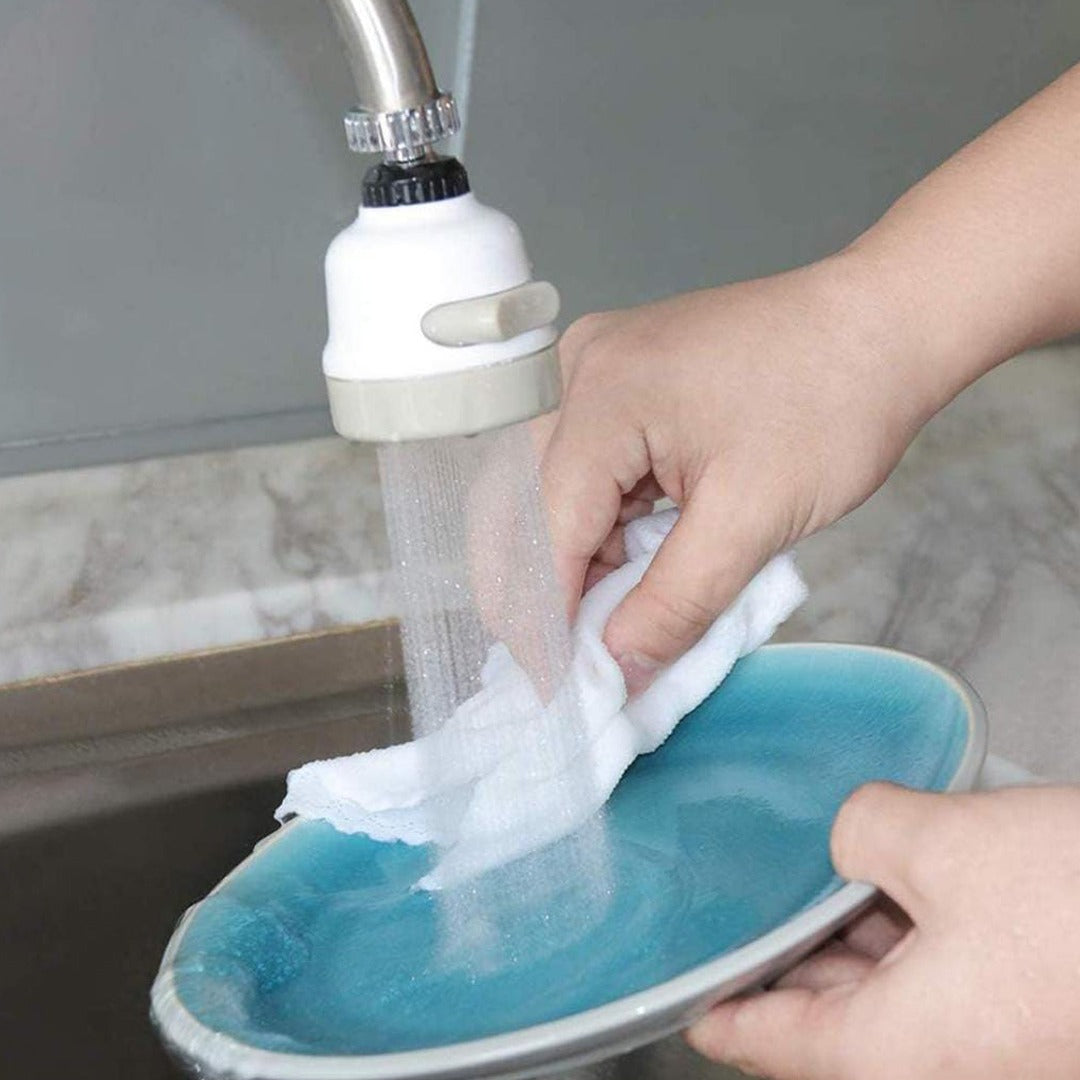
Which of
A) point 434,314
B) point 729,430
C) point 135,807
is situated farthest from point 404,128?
point 135,807

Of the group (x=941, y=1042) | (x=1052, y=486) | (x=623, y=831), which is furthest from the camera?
(x=1052, y=486)

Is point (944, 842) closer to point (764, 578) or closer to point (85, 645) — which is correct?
point (764, 578)

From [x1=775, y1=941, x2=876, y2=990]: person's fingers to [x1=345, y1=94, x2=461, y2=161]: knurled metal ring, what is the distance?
240 millimetres

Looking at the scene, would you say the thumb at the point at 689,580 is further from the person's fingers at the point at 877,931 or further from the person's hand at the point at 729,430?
the person's fingers at the point at 877,931

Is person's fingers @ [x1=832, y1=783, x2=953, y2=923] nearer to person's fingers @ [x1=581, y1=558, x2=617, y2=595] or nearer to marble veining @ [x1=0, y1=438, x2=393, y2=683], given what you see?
person's fingers @ [x1=581, y1=558, x2=617, y2=595]

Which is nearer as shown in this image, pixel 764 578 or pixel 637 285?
pixel 764 578

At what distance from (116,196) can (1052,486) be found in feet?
1.52

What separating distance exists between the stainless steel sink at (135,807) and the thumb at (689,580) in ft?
0.49

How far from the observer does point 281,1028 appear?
1.62 ft

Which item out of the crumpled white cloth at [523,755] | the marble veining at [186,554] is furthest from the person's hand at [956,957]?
the marble veining at [186,554]

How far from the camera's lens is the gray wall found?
2.61 feet

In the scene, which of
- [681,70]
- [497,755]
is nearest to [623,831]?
[497,755]

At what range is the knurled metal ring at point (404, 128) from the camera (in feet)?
1.35

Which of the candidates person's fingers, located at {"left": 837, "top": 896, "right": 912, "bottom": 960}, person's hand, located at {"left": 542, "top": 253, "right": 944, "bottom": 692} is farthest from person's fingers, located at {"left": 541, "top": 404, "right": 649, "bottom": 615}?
person's fingers, located at {"left": 837, "top": 896, "right": 912, "bottom": 960}
